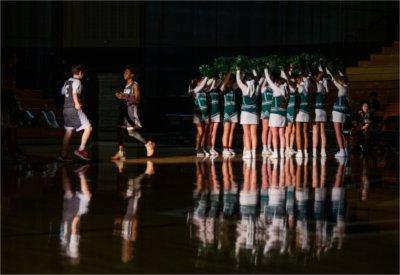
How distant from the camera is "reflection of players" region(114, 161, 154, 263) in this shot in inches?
356

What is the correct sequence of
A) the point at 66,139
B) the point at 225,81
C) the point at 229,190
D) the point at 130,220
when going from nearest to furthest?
the point at 130,220, the point at 229,190, the point at 66,139, the point at 225,81

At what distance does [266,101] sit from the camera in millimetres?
24375

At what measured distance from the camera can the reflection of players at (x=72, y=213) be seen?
30.1ft

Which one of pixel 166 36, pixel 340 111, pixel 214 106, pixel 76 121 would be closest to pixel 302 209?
pixel 76 121

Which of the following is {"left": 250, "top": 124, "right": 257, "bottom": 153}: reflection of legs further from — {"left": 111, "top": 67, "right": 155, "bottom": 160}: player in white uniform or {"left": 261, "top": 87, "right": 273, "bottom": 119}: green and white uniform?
{"left": 111, "top": 67, "right": 155, "bottom": 160}: player in white uniform

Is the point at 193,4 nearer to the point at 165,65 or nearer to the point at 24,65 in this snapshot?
the point at 165,65

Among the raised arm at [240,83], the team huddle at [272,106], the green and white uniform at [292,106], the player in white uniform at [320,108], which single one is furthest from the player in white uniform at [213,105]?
the player in white uniform at [320,108]

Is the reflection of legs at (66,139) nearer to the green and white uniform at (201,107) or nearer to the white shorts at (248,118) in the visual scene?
the white shorts at (248,118)

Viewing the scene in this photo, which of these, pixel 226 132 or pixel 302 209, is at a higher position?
pixel 226 132

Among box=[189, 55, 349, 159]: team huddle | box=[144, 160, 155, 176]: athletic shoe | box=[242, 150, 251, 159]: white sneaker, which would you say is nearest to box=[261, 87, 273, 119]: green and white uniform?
box=[189, 55, 349, 159]: team huddle

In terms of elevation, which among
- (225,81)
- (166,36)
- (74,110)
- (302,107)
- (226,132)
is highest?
(166,36)

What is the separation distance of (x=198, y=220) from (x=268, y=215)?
950 millimetres

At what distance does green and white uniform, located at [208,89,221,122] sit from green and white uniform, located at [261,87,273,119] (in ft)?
3.66

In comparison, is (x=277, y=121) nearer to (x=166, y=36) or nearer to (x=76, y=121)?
(x=76, y=121)
